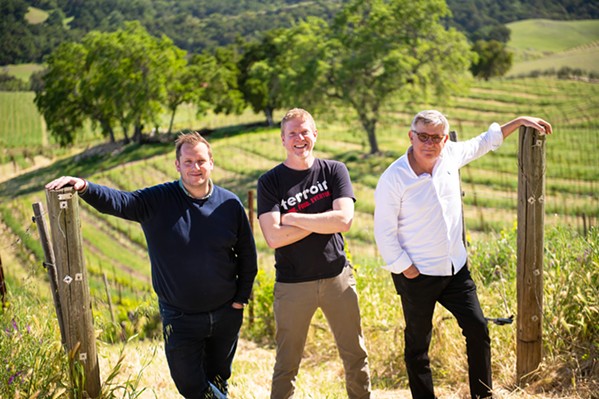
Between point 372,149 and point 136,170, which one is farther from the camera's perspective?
point 136,170

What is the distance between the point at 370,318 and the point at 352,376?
154 cm

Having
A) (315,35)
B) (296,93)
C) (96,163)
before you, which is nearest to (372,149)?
(296,93)

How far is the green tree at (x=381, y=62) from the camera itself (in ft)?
104

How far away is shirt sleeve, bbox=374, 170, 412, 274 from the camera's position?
306cm

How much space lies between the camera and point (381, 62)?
106 feet

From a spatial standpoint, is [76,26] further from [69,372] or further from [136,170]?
[69,372]

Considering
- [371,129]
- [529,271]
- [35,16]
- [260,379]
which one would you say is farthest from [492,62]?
[529,271]

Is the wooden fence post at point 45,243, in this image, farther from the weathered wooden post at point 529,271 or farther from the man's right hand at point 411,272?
the weathered wooden post at point 529,271

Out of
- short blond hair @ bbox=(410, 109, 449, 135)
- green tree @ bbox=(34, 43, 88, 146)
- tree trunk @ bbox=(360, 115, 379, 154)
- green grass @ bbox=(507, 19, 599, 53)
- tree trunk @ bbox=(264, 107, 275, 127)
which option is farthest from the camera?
green grass @ bbox=(507, 19, 599, 53)

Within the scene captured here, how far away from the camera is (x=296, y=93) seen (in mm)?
33688

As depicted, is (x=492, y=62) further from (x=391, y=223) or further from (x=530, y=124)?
(x=391, y=223)

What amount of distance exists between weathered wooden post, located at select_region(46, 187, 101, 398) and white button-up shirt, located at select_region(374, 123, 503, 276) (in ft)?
4.97

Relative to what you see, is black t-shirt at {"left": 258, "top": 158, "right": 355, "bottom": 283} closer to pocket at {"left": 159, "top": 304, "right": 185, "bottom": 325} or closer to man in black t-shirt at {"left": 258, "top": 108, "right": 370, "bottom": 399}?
man in black t-shirt at {"left": 258, "top": 108, "right": 370, "bottom": 399}

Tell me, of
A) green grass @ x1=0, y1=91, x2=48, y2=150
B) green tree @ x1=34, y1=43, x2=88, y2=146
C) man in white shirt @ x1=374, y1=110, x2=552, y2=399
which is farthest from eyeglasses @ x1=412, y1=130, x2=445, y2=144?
green grass @ x1=0, y1=91, x2=48, y2=150
